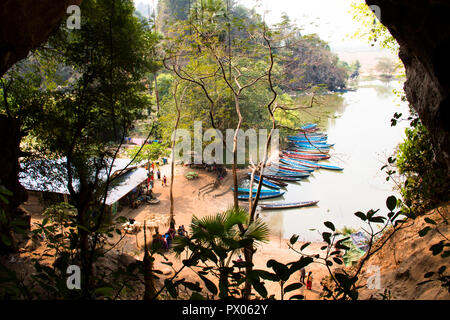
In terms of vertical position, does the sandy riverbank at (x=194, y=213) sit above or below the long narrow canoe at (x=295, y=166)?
below

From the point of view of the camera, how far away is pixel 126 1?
12.9ft

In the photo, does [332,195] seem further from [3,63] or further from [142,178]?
[3,63]

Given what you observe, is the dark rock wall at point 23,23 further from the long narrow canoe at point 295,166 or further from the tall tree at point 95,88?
the long narrow canoe at point 295,166

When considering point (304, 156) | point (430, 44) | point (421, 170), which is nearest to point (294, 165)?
point (304, 156)

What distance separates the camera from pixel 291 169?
1672 centimetres

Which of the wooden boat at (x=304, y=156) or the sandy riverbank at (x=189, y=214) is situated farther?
the wooden boat at (x=304, y=156)

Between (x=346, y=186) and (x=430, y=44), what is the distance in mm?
13205

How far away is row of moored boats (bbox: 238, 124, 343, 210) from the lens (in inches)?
526

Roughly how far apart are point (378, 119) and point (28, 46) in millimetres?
28061

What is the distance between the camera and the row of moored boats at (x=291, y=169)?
13.4 meters

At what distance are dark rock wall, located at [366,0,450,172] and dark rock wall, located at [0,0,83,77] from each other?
3659 millimetres

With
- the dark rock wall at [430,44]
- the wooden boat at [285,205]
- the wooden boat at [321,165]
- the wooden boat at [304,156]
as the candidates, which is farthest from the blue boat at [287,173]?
the dark rock wall at [430,44]

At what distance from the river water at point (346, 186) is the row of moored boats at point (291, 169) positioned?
12.7 inches

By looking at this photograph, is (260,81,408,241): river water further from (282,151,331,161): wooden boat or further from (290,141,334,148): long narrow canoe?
(282,151,331,161): wooden boat
